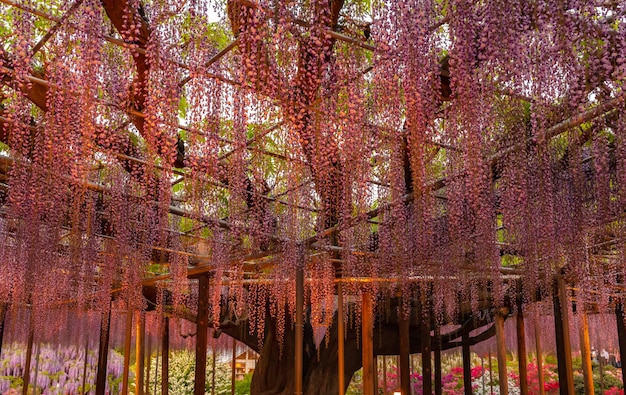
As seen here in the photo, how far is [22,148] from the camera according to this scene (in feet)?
19.1

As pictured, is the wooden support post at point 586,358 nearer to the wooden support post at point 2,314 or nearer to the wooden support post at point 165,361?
the wooden support post at point 165,361

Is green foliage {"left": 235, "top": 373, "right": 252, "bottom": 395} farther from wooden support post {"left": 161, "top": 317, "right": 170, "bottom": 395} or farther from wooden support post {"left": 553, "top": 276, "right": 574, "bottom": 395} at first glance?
wooden support post {"left": 553, "top": 276, "right": 574, "bottom": 395}

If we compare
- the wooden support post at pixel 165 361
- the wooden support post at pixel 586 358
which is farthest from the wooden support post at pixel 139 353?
the wooden support post at pixel 586 358

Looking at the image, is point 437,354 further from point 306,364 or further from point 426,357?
point 306,364

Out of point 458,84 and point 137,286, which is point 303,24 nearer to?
point 458,84

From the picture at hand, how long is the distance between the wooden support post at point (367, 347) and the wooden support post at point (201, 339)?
241 centimetres

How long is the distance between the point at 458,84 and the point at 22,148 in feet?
13.4

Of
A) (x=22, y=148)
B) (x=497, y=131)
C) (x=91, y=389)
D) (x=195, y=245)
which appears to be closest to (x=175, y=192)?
(x=195, y=245)

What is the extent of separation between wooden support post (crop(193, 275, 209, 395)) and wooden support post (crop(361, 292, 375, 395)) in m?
2.41

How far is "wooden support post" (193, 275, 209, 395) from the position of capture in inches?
353

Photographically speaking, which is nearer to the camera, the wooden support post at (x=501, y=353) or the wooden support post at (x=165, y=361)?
the wooden support post at (x=501, y=353)

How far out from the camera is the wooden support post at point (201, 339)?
8977 millimetres

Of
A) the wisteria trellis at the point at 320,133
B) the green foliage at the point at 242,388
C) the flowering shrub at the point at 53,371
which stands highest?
the wisteria trellis at the point at 320,133

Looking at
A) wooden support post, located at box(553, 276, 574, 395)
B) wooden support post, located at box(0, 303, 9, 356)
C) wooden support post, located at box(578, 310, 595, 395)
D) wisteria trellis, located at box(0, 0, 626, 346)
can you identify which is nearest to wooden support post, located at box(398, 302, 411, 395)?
wisteria trellis, located at box(0, 0, 626, 346)
